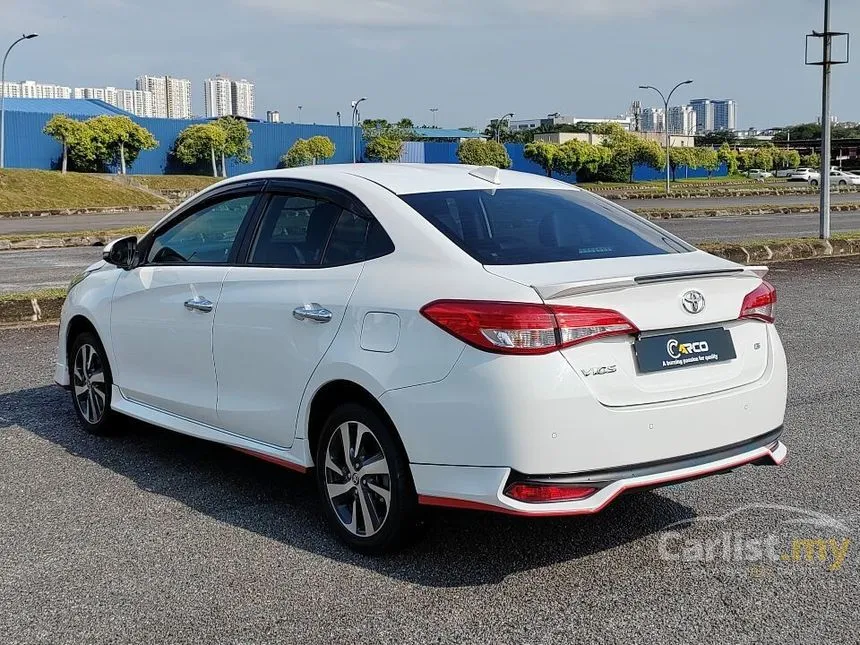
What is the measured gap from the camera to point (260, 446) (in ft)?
15.0

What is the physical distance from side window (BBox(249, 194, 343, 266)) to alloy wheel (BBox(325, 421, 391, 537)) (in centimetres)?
80

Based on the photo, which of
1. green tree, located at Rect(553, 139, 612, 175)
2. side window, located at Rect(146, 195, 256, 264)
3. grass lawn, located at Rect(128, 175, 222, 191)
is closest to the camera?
side window, located at Rect(146, 195, 256, 264)

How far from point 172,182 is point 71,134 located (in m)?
6.12

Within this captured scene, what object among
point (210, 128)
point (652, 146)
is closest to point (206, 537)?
point (210, 128)

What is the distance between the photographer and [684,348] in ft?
12.3

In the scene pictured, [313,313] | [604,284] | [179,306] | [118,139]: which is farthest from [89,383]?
[118,139]

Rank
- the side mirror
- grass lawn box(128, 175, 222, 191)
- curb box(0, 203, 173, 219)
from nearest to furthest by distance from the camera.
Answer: the side mirror → curb box(0, 203, 173, 219) → grass lawn box(128, 175, 222, 191)

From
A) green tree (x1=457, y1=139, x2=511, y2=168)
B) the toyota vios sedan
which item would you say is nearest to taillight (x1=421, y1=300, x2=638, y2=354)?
the toyota vios sedan

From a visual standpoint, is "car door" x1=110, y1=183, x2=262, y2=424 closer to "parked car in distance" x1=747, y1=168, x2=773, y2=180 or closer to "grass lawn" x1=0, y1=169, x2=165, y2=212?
"grass lawn" x1=0, y1=169, x2=165, y2=212

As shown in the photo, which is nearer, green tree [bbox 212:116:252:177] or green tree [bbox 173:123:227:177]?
green tree [bbox 173:123:227:177]

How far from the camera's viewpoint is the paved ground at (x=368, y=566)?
3379 mm

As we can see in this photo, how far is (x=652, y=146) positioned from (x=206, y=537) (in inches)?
3501

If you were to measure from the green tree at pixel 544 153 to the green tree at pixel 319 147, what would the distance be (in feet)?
61.2

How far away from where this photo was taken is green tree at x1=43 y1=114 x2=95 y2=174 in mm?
57281
